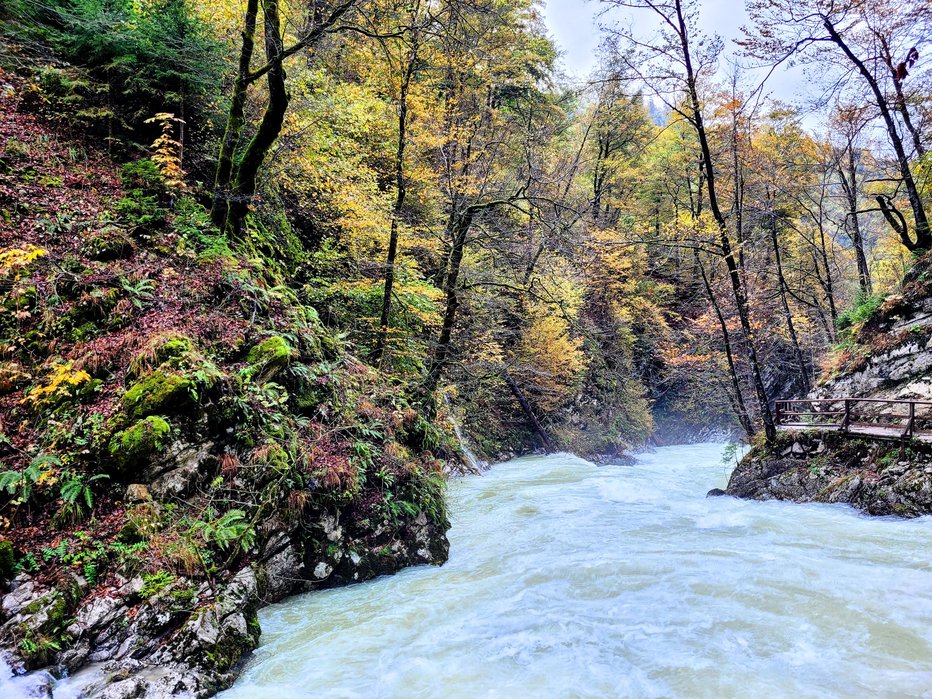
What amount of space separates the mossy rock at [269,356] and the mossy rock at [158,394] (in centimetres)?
117

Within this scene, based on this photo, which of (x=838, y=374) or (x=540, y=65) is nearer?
(x=838, y=374)

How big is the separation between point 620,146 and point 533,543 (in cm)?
2500

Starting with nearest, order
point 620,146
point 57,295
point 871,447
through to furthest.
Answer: point 57,295 < point 871,447 < point 620,146

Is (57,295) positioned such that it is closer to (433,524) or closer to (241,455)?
(241,455)

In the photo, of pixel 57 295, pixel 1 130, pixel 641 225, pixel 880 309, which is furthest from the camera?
pixel 641 225

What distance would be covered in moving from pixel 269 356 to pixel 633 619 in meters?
5.80

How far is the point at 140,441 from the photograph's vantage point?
4.97 m

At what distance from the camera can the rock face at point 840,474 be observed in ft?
27.5

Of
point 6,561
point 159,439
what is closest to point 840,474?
point 159,439

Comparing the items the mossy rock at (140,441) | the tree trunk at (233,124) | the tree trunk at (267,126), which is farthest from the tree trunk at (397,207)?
the mossy rock at (140,441)

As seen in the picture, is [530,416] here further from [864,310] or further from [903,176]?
[903,176]

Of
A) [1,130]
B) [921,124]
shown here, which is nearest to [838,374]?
[921,124]

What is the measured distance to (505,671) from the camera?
4.31 metres

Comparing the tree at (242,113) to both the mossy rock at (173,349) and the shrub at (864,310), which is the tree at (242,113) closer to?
the mossy rock at (173,349)
